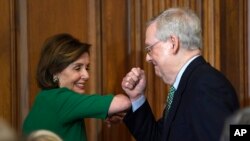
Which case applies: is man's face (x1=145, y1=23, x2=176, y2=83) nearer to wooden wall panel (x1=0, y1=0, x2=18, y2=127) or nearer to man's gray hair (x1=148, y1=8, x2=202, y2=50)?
man's gray hair (x1=148, y1=8, x2=202, y2=50)

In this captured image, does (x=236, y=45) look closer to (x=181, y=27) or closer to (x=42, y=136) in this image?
(x=181, y=27)

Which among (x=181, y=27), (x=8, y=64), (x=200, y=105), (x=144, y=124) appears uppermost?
(x=181, y=27)

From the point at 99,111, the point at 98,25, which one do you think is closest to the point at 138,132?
the point at 99,111

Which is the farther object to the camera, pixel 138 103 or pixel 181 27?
pixel 138 103

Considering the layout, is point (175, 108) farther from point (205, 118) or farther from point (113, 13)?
point (113, 13)

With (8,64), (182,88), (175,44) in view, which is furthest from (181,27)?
(8,64)

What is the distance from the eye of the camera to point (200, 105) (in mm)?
1770

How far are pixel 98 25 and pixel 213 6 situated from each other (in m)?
0.55

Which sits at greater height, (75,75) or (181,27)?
(181,27)

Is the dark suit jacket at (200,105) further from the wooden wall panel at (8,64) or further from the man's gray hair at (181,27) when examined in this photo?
the wooden wall panel at (8,64)

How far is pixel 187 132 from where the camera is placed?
1.82 m

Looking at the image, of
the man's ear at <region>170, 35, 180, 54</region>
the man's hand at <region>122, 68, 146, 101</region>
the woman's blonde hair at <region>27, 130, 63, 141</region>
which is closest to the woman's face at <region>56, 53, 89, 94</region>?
the man's hand at <region>122, 68, 146, 101</region>

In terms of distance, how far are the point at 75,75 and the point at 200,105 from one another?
0.57 metres

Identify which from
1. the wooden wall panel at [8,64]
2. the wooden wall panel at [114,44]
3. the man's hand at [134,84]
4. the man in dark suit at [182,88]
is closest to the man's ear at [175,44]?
the man in dark suit at [182,88]
